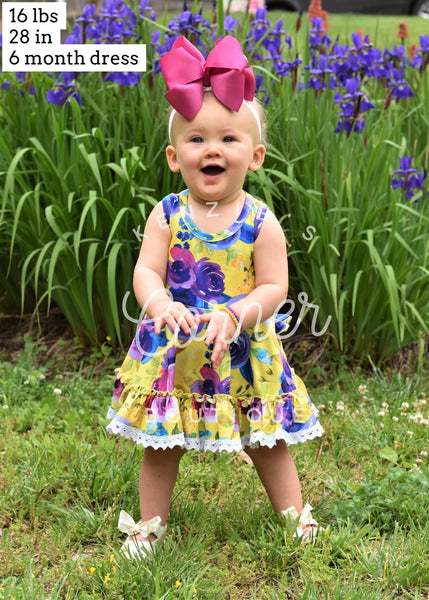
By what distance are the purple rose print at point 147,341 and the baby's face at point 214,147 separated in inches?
14.7

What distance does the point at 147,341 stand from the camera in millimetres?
2111

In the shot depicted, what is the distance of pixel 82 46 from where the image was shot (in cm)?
341

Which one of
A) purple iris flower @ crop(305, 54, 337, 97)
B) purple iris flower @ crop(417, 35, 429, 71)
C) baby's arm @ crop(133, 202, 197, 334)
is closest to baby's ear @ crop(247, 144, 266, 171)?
baby's arm @ crop(133, 202, 197, 334)

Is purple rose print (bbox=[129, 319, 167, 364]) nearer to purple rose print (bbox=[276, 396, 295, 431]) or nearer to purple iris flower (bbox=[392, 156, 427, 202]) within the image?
purple rose print (bbox=[276, 396, 295, 431])

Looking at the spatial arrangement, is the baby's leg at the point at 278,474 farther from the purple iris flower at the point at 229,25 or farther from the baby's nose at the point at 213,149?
the purple iris flower at the point at 229,25

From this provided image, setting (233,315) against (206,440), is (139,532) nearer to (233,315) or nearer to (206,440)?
(206,440)

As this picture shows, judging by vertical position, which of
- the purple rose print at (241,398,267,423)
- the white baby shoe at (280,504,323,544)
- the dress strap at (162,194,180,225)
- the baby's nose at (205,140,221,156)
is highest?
the baby's nose at (205,140,221,156)

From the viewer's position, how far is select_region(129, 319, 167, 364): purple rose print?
82.2 inches

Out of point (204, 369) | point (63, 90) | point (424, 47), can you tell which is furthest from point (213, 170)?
point (424, 47)

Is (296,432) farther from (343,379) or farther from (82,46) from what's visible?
(82,46)

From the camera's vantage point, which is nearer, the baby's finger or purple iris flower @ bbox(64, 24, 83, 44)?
the baby's finger

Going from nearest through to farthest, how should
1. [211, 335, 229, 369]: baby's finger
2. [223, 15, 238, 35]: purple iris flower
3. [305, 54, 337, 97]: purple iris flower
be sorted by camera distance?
[211, 335, 229, 369]: baby's finger → [305, 54, 337, 97]: purple iris flower → [223, 15, 238, 35]: purple iris flower

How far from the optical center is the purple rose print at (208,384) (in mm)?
2086

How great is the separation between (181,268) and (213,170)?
28cm
